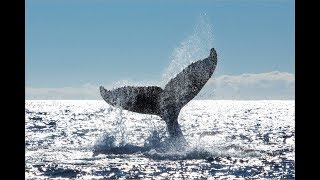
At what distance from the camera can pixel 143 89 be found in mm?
15547

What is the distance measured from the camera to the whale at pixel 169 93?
14.4m

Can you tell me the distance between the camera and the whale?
568 inches

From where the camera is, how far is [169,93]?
50.8ft
